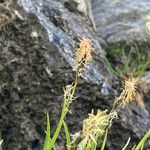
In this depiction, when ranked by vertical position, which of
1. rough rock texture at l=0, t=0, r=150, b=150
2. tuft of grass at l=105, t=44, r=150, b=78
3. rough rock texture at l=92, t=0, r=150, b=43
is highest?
rough rock texture at l=0, t=0, r=150, b=150

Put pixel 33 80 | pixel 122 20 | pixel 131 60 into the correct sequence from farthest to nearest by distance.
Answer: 1. pixel 122 20
2. pixel 131 60
3. pixel 33 80

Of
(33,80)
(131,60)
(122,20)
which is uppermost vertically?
(33,80)

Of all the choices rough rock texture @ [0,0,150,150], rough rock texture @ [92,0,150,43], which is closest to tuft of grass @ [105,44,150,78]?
rough rock texture @ [92,0,150,43]

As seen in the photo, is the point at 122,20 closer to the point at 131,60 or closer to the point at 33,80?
the point at 131,60

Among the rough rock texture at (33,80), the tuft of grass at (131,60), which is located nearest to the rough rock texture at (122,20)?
the tuft of grass at (131,60)

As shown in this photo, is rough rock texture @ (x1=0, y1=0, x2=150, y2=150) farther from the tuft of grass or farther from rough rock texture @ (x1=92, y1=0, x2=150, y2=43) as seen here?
rough rock texture @ (x1=92, y1=0, x2=150, y2=43)

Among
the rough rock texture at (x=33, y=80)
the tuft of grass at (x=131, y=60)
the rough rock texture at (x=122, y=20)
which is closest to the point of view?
the rough rock texture at (x=33, y=80)

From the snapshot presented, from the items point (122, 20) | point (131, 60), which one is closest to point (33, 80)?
point (131, 60)

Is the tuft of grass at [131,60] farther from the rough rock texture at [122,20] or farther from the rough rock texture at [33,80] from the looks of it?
A: the rough rock texture at [33,80]
